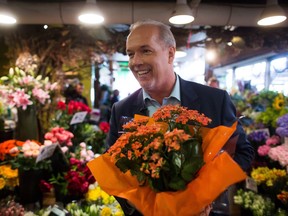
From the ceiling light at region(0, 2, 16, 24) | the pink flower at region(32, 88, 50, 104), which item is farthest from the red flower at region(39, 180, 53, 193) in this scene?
the ceiling light at region(0, 2, 16, 24)

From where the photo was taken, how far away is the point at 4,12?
252cm

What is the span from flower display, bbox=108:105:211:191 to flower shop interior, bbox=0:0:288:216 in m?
0.26

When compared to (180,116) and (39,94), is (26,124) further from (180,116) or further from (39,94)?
(180,116)

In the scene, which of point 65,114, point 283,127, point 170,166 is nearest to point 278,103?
point 283,127

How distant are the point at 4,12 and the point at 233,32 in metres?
2.78

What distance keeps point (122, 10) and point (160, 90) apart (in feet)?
6.58

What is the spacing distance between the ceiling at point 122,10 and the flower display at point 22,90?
106 centimetres

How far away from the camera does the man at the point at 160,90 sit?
121 cm

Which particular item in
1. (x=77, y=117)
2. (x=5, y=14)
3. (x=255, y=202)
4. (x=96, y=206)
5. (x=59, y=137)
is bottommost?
(x=255, y=202)

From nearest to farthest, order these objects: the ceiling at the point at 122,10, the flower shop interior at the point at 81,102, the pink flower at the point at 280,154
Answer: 1. the flower shop interior at the point at 81,102
2. the pink flower at the point at 280,154
3. the ceiling at the point at 122,10

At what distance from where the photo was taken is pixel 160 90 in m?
1.35

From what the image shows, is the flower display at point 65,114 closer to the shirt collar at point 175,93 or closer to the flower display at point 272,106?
the shirt collar at point 175,93

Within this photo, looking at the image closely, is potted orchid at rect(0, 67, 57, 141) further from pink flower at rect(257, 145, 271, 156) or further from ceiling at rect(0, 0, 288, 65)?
pink flower at rect(257, 145, 271, 156)

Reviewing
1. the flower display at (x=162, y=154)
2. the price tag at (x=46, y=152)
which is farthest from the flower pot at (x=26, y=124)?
the flower display at (x=162, y=154)
